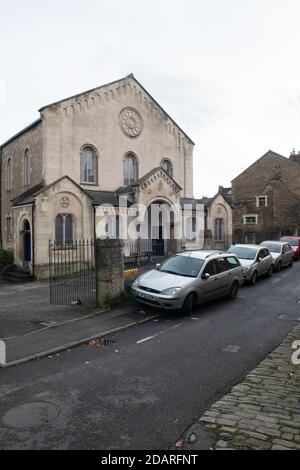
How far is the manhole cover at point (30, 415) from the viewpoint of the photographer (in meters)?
4.86

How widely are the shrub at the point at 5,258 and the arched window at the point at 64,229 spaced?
12.9 ft

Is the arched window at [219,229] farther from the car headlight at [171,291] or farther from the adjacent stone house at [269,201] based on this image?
the car headlight at [171,291]

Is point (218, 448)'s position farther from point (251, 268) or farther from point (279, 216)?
point (279, 216)

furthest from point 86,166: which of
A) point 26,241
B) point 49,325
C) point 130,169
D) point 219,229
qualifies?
point 49,325

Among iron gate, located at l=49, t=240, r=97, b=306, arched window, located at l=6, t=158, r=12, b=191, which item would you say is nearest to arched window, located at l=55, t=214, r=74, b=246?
iron gate, located at l=49, t=240, r=97, b=306

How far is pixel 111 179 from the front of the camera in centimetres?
2545

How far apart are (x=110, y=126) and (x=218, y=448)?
23.3 metres

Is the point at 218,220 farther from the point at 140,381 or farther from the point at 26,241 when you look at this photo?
the point at 140,381

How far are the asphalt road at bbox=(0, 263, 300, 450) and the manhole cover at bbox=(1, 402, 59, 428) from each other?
79mm

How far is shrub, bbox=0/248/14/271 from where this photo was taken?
73.8ft

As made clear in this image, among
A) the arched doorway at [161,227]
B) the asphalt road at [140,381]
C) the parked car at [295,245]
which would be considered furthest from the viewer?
the parked car at [295,245]

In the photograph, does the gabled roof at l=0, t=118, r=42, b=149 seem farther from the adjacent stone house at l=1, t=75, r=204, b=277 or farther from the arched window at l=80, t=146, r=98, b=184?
the arched window at l=80, t=146, r=98, b=184

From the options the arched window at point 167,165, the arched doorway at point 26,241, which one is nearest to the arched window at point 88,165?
the arched doorway at point 26,241
